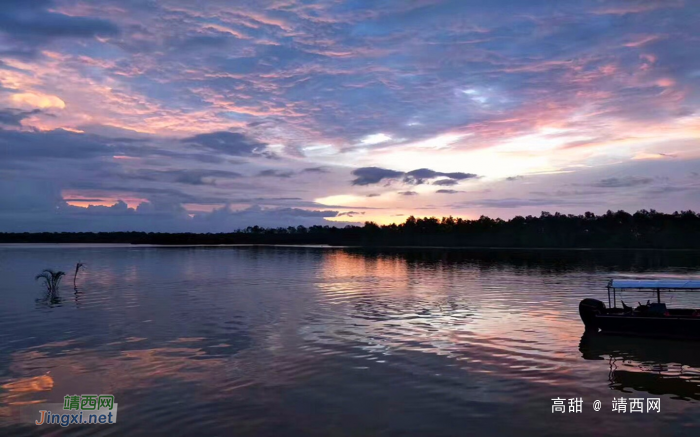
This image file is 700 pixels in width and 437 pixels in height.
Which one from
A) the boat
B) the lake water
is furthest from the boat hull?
the lake water

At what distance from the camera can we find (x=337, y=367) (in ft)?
76.9

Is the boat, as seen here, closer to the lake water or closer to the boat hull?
the boat hull

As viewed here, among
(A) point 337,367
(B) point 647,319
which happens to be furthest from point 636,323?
(A) point 337,367

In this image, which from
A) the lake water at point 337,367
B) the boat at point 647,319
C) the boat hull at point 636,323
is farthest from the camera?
the boat at point 647,319

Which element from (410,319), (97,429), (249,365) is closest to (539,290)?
(410,319)

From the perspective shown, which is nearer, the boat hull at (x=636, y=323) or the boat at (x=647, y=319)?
the boat hull at (x=636, y=323)

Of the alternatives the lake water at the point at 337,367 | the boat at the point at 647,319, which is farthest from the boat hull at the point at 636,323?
the lake water at the point at 337,367

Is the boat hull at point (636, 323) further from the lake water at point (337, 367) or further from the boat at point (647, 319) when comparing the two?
the lake water at point (337, 367)

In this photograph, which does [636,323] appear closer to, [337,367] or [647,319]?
[647,319]

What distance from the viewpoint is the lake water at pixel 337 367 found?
16922 mm

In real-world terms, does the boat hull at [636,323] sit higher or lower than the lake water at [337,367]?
higher

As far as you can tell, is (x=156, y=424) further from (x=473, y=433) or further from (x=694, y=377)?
(x=694, y=377)

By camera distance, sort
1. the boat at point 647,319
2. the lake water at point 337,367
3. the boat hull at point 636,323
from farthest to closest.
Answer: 1. the boat at point 647,319
2. the boat hull at point 636,323
3. the lake water at point 337,367

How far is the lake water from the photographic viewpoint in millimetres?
16922
